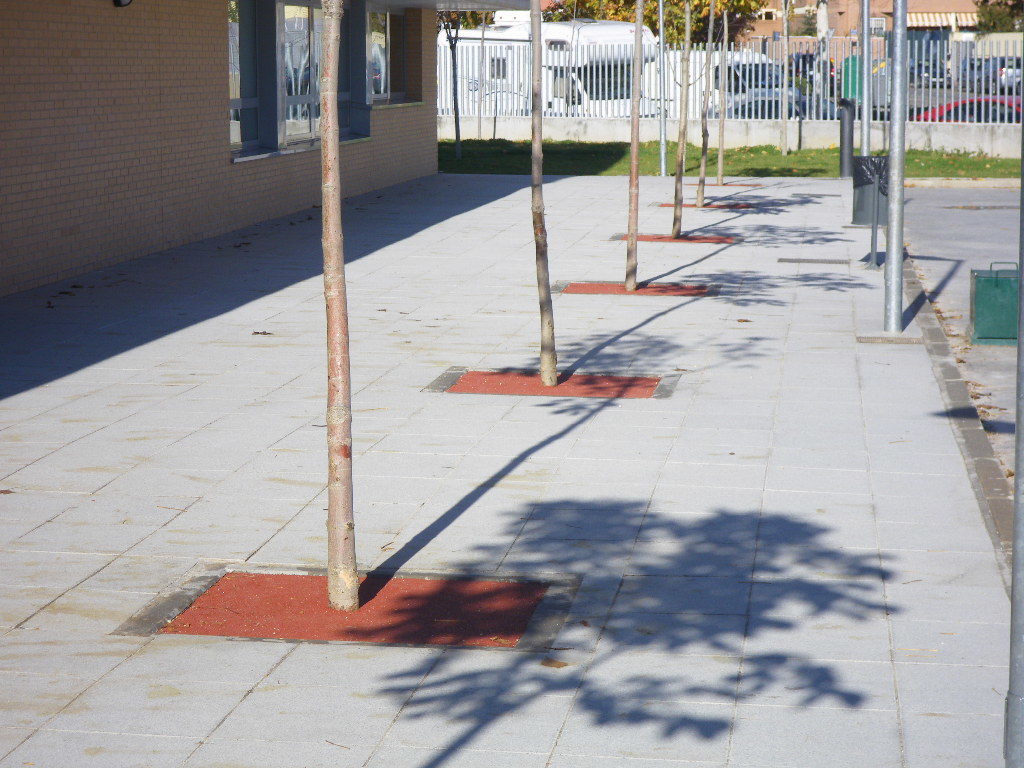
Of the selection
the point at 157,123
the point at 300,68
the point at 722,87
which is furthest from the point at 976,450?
the point at 722,87

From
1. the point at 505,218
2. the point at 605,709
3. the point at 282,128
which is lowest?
the point at 605,709

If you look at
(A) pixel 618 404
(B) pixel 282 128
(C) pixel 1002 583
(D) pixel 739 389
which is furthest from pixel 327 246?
(B) pixel 282 128

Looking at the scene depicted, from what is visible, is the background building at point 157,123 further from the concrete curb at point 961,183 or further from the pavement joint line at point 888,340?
the concrete curb at point 961,183

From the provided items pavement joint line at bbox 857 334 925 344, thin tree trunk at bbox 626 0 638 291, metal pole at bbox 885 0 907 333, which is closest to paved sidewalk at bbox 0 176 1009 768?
pavement joint line at bbox 857 334 925 344

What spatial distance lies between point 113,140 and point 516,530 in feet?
34.7

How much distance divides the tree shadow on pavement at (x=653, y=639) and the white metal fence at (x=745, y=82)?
89.7 feet

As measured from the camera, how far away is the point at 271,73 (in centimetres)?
2105

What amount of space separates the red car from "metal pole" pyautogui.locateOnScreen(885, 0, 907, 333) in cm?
2316

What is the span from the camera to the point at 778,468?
26.9 feet

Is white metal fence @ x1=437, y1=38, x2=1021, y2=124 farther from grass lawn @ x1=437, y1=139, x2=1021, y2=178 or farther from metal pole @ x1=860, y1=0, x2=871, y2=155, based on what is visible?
metal pole @ x1=860, y1=0, x2=871, y2=155

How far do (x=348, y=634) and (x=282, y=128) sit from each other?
A: 54.5 ft

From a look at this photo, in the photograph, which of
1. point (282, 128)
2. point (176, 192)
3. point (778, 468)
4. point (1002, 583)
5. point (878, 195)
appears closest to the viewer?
point (1002, 583)

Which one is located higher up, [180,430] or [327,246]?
[327,246]

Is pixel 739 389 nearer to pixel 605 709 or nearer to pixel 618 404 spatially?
pixel 618 404
